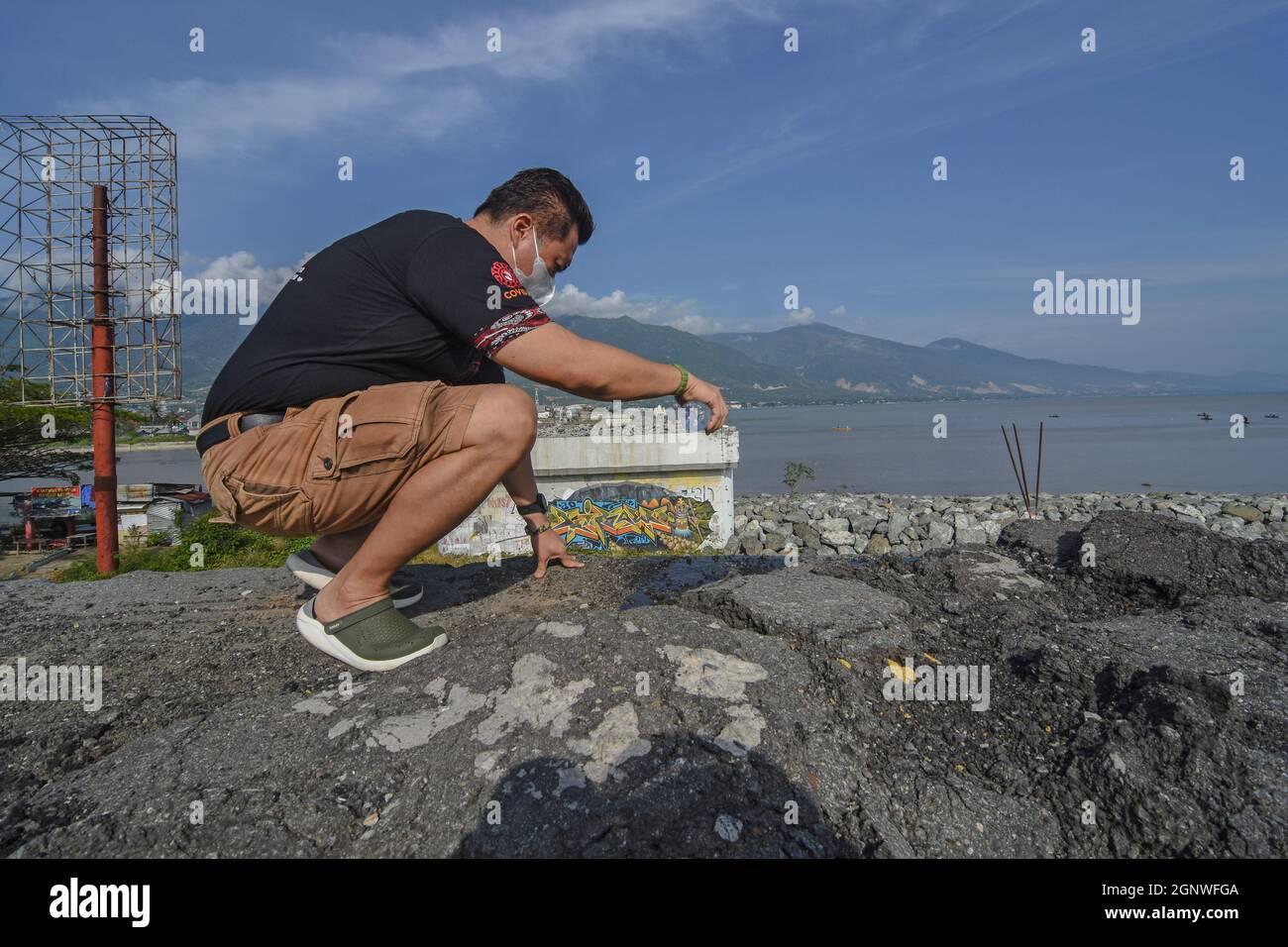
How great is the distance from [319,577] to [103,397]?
59.2 ft

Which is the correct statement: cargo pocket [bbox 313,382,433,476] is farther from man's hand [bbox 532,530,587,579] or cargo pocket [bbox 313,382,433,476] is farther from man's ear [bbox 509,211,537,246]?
man's hand [bbox 532,530,587,579]

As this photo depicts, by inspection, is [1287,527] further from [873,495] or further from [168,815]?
[168,815]

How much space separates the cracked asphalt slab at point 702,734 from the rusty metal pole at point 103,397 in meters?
17.4

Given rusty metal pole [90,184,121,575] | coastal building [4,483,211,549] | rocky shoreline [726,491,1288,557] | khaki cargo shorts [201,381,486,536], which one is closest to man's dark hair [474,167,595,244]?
khaki cargo shorts [201,381,486,536]

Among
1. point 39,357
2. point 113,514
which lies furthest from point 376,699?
point 39,357

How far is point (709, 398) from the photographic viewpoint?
2.92 m

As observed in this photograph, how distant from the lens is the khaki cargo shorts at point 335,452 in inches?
109

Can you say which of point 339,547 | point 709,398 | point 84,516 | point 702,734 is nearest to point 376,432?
point 339,547

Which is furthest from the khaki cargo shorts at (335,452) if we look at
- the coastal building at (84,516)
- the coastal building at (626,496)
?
the coastal building at (84,516)

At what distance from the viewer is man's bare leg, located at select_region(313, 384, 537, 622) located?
9.40 ft

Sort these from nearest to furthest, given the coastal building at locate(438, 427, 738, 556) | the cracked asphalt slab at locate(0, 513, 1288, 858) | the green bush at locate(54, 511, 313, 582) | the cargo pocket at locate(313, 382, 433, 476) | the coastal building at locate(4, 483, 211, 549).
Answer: the cracked asphalt slab at locate(0, 513, 1288, 858) < the cargo pocket at locate(313, 382, 433, 476) < the green bush at locate(54, 511, 313, 582) < the coastal building at locate(438, 427, 738, 556) < the coastal building at locate(4, 483, 211, 549)

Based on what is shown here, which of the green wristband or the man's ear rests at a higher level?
the man's ear

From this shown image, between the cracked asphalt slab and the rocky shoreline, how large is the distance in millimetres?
17685
